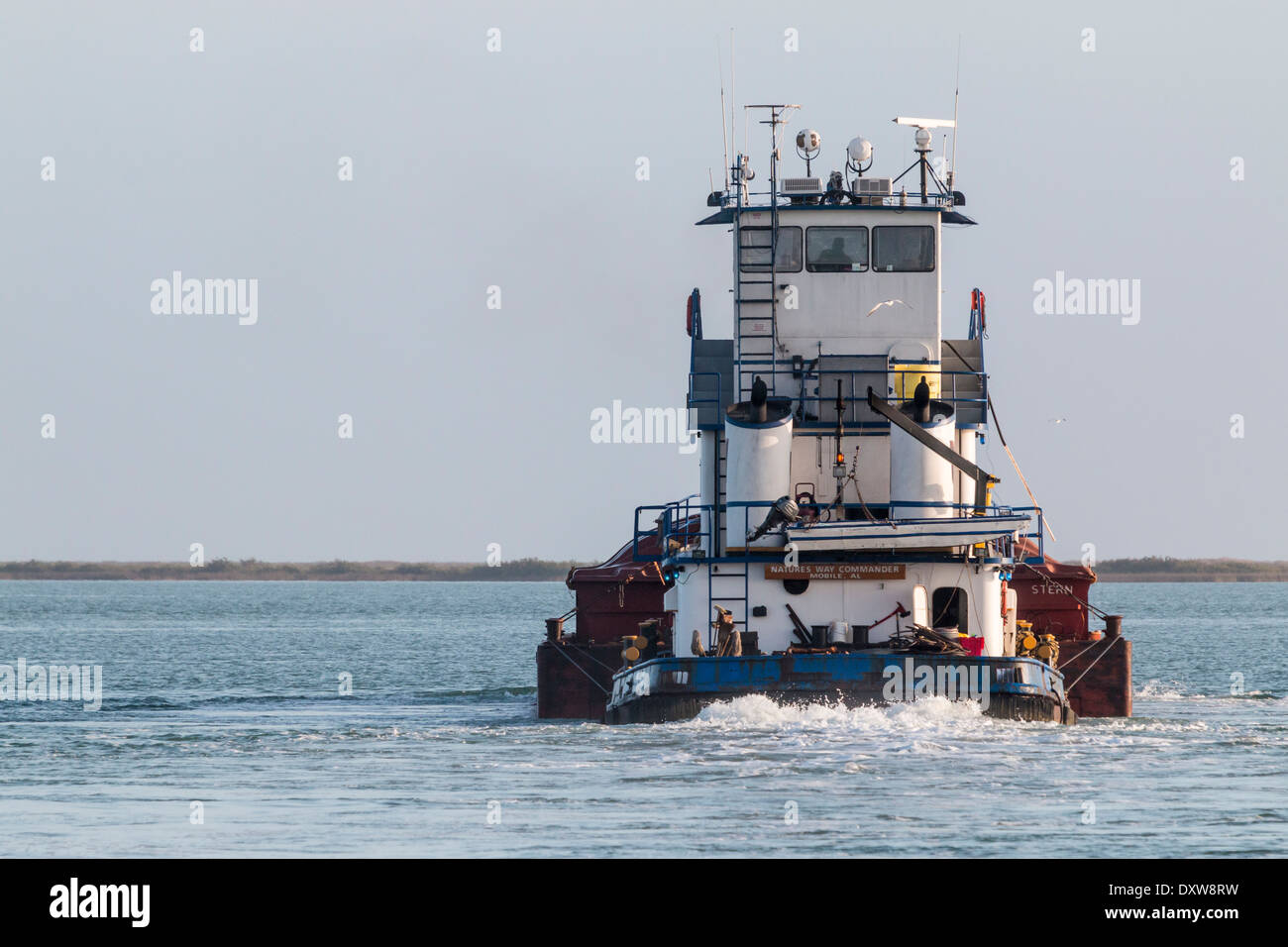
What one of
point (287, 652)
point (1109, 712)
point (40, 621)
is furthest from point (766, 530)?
point (40, 621)

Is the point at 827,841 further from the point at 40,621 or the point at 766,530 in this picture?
the point at 40,621

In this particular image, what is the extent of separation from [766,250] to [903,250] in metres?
2.46

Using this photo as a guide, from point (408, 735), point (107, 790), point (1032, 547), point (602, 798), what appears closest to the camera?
point (602, 798)

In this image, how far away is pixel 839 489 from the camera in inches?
1224

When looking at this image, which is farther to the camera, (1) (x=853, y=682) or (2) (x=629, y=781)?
(1) (x=853, y=682)

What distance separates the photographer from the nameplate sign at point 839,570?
30.4m

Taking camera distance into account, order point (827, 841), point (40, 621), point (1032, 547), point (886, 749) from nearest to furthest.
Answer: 1. point (827, 841)
2. point (886, 749)
3. point (1032, 547)
4. point (40, 621)

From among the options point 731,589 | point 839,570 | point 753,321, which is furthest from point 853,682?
point 753,321

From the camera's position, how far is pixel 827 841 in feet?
65.9

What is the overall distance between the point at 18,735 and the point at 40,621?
83.5 m

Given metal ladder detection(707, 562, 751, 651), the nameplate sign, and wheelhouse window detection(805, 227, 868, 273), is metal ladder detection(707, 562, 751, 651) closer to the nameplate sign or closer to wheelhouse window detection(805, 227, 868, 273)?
the nameplate sign

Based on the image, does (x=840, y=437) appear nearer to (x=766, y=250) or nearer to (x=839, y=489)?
(x=839, y=489)

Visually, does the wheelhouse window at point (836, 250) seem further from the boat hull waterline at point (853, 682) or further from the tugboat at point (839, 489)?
the boat hull waterline at point (853, 682)
